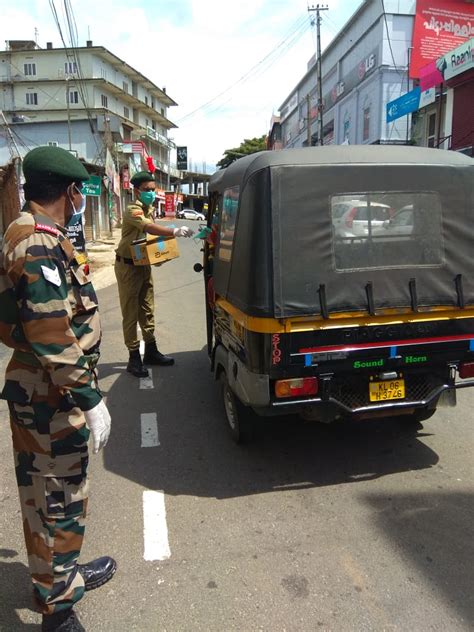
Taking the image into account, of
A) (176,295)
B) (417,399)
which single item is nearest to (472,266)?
(417,399)

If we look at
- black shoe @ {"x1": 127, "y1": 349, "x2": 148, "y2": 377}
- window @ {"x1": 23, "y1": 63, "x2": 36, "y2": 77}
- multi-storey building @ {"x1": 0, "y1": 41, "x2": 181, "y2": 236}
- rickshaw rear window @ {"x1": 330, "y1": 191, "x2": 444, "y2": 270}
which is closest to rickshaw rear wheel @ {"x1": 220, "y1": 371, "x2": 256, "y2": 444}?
rickshaw rear window @ {"x1": 330, "y1": 191, "x2": 444, "y2": 270}

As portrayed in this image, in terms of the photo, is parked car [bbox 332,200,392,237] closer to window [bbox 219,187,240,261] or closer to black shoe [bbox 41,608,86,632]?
window [bbox 219,187,240,261]

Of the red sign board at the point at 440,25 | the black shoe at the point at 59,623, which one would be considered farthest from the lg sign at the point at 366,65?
the black shoe at the point at 59,623

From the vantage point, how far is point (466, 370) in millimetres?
3506

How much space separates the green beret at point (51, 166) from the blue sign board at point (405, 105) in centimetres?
1878

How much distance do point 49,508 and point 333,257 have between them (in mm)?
2095

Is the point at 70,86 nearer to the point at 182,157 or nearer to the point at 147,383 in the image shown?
the point at 182,157

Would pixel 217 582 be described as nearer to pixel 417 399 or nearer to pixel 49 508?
pixel 49 508

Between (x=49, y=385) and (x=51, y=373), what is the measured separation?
19cm

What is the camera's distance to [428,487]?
337 centimetres

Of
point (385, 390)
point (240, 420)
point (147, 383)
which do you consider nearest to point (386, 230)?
point (385, 390)

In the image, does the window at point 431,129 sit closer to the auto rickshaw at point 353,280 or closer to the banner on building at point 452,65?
the banner on building at point 452,65

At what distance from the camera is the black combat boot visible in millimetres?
6180

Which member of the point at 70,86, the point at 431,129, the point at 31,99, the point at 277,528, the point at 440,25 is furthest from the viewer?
the point at 31,99
